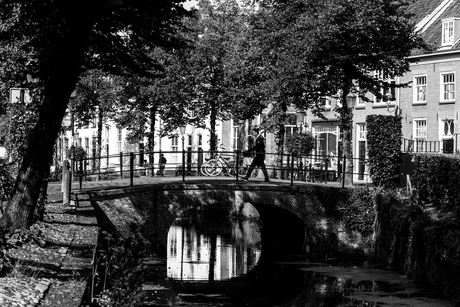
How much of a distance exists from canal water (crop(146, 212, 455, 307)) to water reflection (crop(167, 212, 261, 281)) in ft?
0.09

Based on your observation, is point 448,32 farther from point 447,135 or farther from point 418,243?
point 418,243

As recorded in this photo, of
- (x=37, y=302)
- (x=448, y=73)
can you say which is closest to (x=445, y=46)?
(x=448, y=73)

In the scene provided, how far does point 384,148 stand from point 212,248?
653 cm

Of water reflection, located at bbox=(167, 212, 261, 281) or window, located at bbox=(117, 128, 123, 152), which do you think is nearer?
water reflection, located at bbox=(167, 212, 261, 281)

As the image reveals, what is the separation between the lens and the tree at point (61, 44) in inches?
526

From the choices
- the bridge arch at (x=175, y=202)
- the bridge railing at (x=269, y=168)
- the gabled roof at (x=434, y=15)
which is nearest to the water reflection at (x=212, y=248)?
the bridge arch at (x=175, y=202)

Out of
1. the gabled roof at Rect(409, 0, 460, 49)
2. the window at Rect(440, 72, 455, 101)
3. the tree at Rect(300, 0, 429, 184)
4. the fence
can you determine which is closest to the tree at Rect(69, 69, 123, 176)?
the tree at Rect(300, 0, 429, 184)

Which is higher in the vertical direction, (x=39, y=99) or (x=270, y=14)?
(x=270, y=14)

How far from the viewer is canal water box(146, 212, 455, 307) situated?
1994 cm

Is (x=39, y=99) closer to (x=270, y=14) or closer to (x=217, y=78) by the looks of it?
(x=270, y=14)

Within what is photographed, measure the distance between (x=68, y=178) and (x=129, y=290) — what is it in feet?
29.4

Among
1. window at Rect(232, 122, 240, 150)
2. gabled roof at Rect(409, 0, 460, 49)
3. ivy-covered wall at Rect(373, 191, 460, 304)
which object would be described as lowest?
ivy-covered wall at Rect(373, 191, 460, 304)

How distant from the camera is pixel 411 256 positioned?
2266 cm

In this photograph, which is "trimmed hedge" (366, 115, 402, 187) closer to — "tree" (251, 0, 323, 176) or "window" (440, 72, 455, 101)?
"tree" (251, 0, 323, 176)
